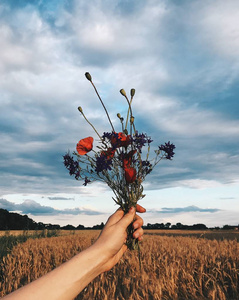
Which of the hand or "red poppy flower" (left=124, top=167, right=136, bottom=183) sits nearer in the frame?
the hand

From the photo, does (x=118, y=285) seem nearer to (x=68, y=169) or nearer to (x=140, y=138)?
(x=68, y=169)

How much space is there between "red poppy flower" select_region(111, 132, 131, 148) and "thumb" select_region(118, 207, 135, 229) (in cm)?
49

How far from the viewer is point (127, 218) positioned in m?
2.05

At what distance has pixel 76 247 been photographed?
21.3 feet

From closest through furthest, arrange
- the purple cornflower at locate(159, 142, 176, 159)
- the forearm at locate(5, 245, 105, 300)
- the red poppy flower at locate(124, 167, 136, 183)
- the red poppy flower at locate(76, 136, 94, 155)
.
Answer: the forearm at locate(5, 245, 105, 300)
the red poppy flower at locate(124, 167, 136, 183)
the red poppy flower at locate(76, 136, 94, 155)
the purple cornflower at locate(159, 142, 176, 159)

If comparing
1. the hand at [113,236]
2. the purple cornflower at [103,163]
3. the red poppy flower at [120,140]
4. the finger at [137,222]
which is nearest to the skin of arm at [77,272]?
the hand at [113,236]

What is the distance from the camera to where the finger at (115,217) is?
2.03m

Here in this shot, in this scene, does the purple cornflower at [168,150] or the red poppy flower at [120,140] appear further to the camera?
the purple cornflower at [168,150]

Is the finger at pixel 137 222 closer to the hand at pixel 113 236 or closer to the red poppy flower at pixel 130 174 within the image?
the hand at pixel 113 236

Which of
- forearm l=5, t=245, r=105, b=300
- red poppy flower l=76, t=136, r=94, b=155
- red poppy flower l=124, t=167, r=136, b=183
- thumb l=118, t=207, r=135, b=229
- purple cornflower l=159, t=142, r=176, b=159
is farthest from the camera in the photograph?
purple cornflower l=159, t=142, r=176, b=159

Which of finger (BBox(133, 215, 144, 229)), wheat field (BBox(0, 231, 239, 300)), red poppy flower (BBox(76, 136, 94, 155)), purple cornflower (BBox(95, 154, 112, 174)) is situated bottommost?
wheat field (BBox(0, 231, 239, 300))

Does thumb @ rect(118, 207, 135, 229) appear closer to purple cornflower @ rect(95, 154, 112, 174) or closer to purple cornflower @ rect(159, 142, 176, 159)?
purple cornflower @ rect(95, 154, 112, 174)

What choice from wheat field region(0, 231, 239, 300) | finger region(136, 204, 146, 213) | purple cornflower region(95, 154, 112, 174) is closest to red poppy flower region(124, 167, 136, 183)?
purple cornflower region(95, 154, 112, 174)

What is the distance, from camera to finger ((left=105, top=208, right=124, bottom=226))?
2.03m
